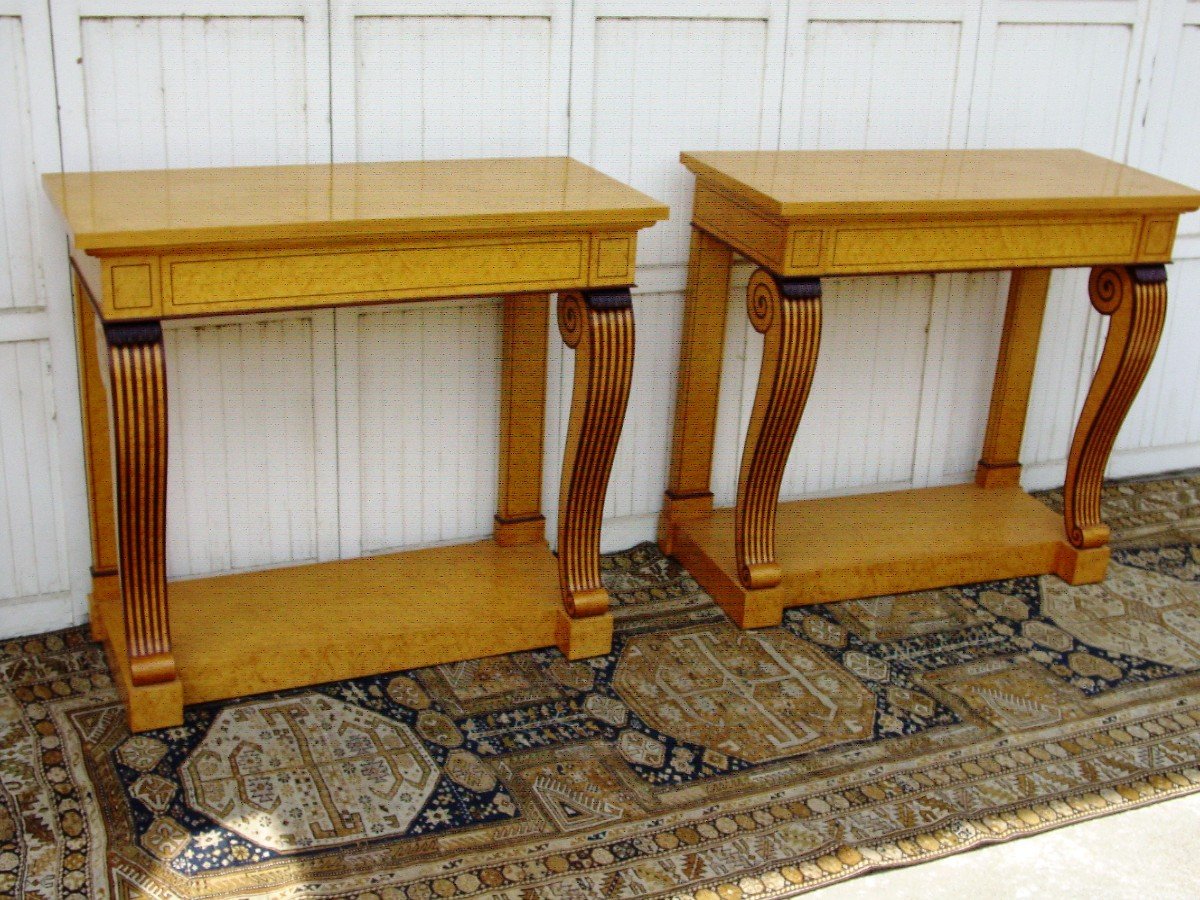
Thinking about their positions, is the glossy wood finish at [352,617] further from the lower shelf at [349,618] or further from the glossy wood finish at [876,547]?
Result: the glossy wood finish at [876,547]


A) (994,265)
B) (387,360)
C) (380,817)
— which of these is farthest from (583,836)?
(994,265)

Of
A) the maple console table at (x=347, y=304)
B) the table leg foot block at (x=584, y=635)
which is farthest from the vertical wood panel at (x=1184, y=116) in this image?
the table leg foot block at (x=584, y=635)

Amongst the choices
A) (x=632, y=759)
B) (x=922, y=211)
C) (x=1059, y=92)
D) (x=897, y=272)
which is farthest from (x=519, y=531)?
(x=1059, y=92)

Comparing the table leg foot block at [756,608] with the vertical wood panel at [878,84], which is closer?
the table leg foot block at [756,608]

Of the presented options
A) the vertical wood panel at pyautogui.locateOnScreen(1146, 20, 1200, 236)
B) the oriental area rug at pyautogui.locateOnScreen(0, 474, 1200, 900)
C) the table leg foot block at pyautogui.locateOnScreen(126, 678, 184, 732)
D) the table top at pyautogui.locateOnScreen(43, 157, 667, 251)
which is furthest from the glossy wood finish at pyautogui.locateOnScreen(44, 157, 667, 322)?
the vertical wood panel at pyautogui.locateOnScreen(1146, 20, 1200, 236)

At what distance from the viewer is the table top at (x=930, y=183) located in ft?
11.5

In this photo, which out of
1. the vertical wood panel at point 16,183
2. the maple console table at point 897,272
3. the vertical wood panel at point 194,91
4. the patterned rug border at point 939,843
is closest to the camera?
the patterned rug border at point 939,843

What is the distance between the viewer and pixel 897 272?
3.63 meters

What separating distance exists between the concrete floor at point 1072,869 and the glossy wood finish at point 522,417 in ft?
5.06

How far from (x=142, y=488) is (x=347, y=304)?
0.61m

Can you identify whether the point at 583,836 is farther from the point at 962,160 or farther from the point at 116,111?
the point at 962,160

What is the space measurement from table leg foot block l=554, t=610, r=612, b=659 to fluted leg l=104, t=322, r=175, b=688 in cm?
102

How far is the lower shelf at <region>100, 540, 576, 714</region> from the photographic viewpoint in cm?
346

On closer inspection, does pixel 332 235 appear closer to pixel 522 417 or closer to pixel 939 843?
pixel 522 417
